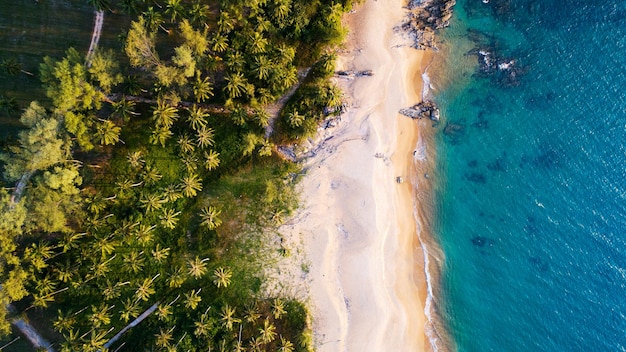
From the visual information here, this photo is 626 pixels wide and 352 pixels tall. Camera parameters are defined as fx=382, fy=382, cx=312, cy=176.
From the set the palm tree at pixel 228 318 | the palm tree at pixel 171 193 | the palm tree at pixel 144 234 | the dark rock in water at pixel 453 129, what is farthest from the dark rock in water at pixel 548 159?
the palm tree at pixel 144 234

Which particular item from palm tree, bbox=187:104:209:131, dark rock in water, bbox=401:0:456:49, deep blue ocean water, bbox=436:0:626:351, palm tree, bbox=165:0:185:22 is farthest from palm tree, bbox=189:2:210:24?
deep blue ocean water, bbox=436:0:626:351

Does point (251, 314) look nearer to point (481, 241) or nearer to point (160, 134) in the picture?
point (160, 134)

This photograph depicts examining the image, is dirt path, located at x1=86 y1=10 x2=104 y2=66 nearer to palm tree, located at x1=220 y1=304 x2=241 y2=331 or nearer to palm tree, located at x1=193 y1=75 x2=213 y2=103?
palm tree, located at x1=193 y1=75 x2=213 y2=103

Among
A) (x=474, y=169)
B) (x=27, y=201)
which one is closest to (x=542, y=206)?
(x=474, y=169)

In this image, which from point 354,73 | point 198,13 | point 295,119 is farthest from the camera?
point 354,73

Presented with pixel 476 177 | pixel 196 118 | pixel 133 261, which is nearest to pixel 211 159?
pixel 196 118
